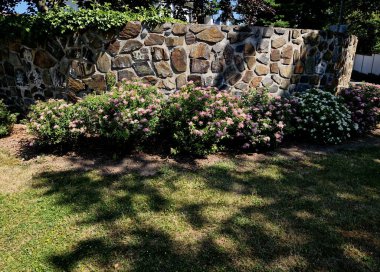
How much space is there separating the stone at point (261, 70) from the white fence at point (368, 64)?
763 inches

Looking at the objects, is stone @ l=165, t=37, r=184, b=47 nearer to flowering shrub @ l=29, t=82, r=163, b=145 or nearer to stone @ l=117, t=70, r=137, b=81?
stone @ l=117, t=70, r=137, b=81

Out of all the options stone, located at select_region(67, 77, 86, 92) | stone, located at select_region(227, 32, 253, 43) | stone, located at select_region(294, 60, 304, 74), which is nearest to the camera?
stone, located at select_region(67, 77, 86, 92)

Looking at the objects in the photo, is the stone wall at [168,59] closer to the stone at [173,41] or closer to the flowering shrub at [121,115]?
the stone at [173,41]

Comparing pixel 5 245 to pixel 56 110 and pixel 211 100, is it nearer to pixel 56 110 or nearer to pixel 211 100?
pixel 56 110

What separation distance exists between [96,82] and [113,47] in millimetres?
773

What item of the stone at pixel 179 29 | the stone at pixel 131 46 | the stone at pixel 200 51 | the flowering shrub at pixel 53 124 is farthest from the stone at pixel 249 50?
the flowering shrub at pixel 53 124

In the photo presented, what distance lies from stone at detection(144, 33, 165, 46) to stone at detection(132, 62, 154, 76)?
16.1 inches

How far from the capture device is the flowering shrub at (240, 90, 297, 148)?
5.67 meters

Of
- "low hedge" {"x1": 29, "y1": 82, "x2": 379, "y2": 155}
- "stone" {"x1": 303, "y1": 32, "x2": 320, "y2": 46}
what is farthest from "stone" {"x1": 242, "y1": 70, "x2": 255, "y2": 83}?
"stone" {"x1": 303, "y1": 32, "x2": 320, "y2": 46}

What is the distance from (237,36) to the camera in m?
6.96

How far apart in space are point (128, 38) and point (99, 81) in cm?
103

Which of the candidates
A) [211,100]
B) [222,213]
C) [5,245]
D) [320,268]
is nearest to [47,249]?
[5,245]

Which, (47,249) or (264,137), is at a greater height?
(264,137)

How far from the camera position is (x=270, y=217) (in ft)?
12.5
